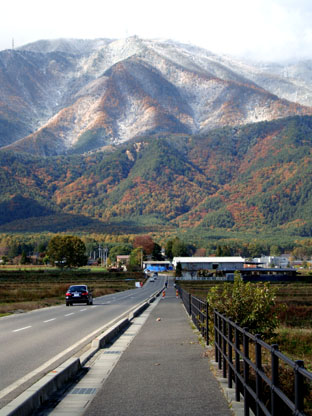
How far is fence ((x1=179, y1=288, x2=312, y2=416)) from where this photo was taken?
5.59 meters

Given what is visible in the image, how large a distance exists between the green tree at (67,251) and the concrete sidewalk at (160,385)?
16417 cm

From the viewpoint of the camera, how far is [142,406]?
9555 millimetres

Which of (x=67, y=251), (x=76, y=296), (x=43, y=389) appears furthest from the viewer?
(x=67, y=251)

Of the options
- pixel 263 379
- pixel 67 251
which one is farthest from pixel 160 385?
pixel 67 251

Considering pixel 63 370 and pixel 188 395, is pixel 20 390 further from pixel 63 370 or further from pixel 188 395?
pixel 188 395

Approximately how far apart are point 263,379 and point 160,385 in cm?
424

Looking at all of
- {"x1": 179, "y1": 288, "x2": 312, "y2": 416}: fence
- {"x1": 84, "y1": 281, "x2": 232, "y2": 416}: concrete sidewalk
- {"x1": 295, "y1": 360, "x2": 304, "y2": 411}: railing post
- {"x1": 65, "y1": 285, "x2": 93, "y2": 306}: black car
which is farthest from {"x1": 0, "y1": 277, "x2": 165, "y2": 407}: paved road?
{"x1": 65, "y1": 285, "x2": 93, "y2": 306}: black car

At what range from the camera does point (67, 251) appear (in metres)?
181

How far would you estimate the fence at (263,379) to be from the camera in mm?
5590

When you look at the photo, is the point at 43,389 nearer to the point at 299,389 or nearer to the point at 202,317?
Result: the point at 299,389

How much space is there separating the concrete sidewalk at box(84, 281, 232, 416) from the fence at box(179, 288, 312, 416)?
48cm

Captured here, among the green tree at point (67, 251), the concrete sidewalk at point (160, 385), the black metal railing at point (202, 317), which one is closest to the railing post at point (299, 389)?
Result: the concrete sidewalk at point (160, 385)

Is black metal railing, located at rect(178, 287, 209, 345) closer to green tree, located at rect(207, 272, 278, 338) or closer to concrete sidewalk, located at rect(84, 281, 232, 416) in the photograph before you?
concrete sidewalk, located at rect(84, 281, 232, 416)

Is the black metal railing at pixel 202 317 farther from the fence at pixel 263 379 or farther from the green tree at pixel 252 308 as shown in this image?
the fence at pixel 263 379
